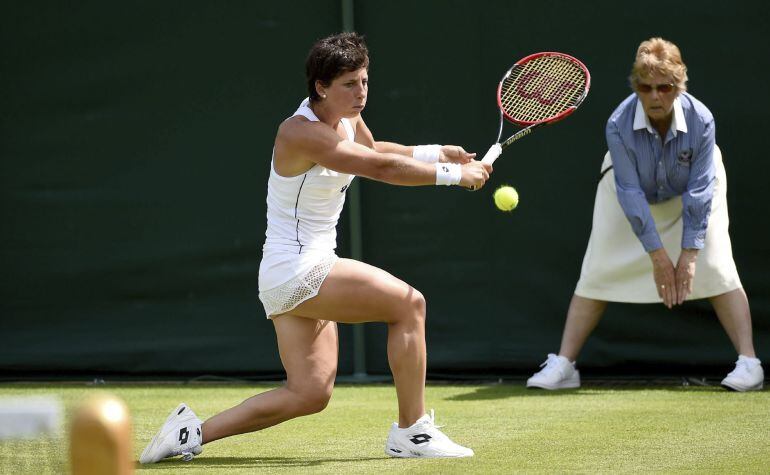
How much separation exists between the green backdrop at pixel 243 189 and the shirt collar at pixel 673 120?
60 cm

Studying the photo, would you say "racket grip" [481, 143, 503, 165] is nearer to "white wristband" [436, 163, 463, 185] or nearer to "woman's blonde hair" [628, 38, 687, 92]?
"white wristband" [436, 163, 463, 185]

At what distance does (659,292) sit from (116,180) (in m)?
2.92

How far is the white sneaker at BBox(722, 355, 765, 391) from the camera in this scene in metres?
5.90

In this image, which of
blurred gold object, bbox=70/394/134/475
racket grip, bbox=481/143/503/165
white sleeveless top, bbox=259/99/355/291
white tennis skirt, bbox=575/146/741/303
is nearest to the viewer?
blurred gold object, bbox=70/394/134/475

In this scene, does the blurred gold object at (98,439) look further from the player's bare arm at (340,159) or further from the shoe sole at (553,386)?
the shoe sole at (553,386)

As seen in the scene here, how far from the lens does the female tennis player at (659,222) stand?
5793 millimetres

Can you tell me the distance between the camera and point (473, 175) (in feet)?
14.1

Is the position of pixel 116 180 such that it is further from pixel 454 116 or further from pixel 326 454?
pixel 326 454

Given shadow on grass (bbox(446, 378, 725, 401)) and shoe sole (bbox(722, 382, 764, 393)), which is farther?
shadow on grass (bbox(446, 378, 725, 401))

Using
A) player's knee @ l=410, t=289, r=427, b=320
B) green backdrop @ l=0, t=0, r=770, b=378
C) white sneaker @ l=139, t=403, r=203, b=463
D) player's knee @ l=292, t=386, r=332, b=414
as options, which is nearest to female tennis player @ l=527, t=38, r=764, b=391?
green backdrop @ l=0, t=0, r=770, b=378

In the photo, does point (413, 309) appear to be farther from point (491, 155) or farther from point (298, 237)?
point (491, 155)

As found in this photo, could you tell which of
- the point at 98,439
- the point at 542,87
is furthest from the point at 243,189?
the point at 98,439

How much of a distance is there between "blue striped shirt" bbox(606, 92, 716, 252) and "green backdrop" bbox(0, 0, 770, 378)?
1.89 ft

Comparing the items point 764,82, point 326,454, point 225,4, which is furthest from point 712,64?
point 326,454
